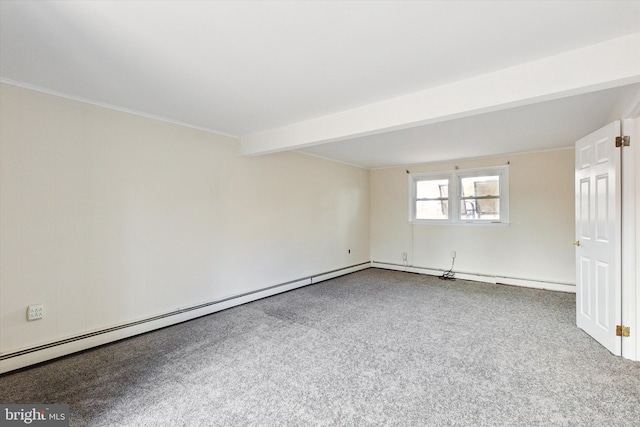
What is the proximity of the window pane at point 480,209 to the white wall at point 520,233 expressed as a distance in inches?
8.5

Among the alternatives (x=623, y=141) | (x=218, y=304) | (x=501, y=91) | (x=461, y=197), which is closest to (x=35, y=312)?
(x=218, y=304)

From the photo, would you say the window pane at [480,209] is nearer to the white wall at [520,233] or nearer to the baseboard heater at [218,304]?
the white wall at [520,233]

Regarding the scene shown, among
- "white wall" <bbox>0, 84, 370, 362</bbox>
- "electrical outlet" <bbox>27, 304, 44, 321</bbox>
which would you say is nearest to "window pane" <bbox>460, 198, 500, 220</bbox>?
"white wall" <bbox>0, 84, 370, 362</bbox>

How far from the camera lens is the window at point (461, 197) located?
16.9 ft

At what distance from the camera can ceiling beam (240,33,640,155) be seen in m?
1.74

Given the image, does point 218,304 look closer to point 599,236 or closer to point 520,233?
point 599,236

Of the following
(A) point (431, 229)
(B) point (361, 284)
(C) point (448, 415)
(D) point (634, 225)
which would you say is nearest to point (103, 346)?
(C) point (448, 415)

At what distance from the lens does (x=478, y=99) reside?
2191 mm

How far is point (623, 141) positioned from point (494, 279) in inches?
127

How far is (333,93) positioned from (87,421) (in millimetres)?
2857

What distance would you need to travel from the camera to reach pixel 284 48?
1816mm

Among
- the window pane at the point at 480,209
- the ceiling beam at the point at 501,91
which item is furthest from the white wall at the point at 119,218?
the window pane at the point at 480,209

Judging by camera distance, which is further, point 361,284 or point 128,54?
point 361,284

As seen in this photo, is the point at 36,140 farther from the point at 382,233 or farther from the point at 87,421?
the point at 382,233
